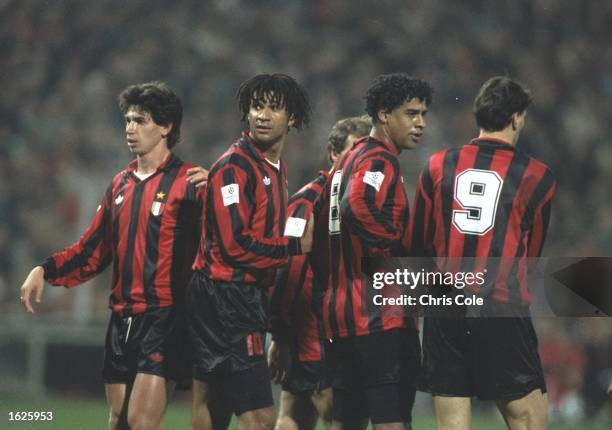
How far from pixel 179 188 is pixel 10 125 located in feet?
25.6

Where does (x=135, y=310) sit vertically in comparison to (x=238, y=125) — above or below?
below

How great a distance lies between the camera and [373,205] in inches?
170

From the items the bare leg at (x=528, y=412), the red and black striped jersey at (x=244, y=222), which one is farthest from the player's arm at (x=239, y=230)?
the bare leg at (x=528, y=412)

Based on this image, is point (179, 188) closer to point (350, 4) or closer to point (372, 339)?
point (372, 339)

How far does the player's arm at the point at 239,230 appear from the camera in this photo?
14.8ft

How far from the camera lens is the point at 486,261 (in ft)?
14.4

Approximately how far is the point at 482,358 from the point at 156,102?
1981mm

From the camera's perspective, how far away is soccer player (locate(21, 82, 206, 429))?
4758 millimetres

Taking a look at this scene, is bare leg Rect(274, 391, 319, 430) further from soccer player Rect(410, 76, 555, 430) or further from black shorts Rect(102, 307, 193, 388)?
soccer player Rect(410, 76, 555, 430)

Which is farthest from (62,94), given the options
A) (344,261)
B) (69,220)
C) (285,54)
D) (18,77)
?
(344,261)

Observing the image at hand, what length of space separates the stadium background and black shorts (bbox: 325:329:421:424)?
6278mm

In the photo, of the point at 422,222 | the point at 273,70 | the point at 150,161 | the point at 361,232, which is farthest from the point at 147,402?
the point at 273,70

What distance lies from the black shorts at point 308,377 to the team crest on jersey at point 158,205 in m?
1.01

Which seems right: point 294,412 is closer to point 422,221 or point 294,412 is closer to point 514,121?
point 422,221
